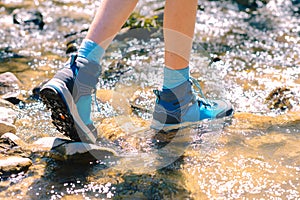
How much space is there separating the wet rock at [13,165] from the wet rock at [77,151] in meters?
0.15

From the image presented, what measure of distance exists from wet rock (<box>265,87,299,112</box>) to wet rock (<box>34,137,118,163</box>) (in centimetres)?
127

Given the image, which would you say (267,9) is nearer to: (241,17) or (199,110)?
(241,17)

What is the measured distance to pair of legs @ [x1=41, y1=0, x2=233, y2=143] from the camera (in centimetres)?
233

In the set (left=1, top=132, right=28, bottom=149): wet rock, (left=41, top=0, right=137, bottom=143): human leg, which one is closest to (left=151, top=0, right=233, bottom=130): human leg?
(left=41, top=0, right=137, bottom=143): human leg

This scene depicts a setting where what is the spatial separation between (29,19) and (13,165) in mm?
2974

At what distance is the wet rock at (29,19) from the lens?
494cm

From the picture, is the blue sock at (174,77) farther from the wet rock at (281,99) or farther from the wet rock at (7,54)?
the wet rock at (7,54)

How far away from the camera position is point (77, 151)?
243 cm

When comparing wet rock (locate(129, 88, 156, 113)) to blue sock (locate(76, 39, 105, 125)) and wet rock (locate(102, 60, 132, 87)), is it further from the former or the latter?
blue sock (locate(76, 39, 105, 125))

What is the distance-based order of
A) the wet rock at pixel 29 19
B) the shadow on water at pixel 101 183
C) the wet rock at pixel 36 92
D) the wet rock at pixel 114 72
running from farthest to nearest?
the wet rock at pixel 29 19 < the wet rock at pixel 114 72 < the wet rock at pixel 36 92 < the shadow on water at pixel 101 183

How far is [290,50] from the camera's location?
4273mm

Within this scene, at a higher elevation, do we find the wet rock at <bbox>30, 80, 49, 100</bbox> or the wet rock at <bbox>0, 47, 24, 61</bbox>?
the wet rock at <bbox>0, 47, 24, 61</bbox>

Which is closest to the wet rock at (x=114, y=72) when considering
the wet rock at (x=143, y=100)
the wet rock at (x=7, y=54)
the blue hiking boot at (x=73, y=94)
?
the wet rock at (x=143, y=100)

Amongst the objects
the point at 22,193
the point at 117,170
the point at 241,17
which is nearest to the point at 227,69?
the point at 241,17
